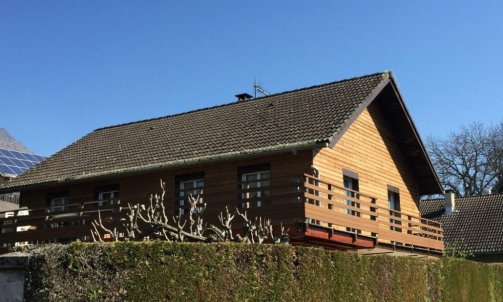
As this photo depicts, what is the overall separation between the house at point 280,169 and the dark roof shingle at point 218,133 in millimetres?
63

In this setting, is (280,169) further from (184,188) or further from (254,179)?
(184,188)

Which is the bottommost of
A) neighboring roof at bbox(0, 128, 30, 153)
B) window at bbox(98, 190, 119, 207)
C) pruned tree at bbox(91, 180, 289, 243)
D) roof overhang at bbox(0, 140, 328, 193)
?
pruned tree at bbox(91, 180, 289, 243)

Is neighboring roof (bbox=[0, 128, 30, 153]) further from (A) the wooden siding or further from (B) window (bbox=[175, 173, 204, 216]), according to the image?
(A) the wooden siding

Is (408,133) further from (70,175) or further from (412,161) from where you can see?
(70,175)

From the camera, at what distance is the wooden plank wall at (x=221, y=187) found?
50.3 feet

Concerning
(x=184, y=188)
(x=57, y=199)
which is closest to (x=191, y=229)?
(x=184, y=188)

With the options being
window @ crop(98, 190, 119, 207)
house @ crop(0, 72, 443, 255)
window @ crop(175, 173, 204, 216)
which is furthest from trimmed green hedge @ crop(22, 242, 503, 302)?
window @ crop(98, 190, 119, 207)

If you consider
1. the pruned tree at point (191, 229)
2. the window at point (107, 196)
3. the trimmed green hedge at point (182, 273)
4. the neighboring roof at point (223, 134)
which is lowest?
the trimmed green hedge at point (182, 273)

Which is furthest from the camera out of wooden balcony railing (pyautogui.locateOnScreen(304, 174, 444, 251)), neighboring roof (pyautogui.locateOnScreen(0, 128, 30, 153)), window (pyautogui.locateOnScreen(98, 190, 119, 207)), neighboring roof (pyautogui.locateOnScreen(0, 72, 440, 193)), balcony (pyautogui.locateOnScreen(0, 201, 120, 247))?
neighboring roof (pyautogui.locateOnScreen(0, 128, 30, 153))

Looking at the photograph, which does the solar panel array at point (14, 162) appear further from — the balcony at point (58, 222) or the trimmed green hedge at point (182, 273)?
the trimmed green hedge at point (182, 273)

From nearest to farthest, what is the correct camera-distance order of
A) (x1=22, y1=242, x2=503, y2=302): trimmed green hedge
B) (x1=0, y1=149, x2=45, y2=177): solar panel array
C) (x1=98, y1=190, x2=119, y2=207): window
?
(x1=22, y1=242, x2=503, y2=302): trimmed green hedge
(x1=98, y1=190, x2=119, y2=207): window
(x1=0, y1=149, x2=45, y2=177): solar panel array

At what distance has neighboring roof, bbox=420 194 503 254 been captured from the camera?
106 feet

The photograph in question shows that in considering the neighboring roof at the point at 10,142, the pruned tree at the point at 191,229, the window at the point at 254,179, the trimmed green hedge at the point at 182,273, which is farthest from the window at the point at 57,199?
the neighboring roof at the point at 10,142

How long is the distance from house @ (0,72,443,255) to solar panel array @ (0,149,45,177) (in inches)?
272
